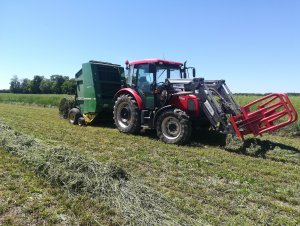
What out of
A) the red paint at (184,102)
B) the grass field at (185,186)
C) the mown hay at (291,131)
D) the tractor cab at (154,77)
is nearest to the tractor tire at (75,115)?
the tractor cab at (154,77)

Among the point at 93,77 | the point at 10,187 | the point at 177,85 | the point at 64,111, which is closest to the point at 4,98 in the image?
the point at 64,111

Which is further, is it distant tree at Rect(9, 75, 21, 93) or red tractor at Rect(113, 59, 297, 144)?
distant tree at Rect(9, 75, 21, 93)

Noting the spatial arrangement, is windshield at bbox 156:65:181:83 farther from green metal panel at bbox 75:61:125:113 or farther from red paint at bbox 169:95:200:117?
green metal panel at bbox 75:61:125:113

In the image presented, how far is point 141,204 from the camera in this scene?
4.10 meters

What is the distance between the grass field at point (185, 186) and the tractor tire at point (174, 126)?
1.16ft

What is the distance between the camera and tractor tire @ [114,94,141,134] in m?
10.1

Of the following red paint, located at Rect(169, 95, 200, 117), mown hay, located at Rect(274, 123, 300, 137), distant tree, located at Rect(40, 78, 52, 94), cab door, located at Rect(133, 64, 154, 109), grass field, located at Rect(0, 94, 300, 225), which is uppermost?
distant tree, located at Rect(40, 78, 52, 94)

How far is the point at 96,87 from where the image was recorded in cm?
1197

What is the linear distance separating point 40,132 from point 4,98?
114 feet

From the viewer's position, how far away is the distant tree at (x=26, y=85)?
2719 inches

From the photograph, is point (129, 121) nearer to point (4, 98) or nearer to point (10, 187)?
point (10, 187)

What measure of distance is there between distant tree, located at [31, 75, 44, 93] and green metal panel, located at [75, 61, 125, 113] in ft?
196

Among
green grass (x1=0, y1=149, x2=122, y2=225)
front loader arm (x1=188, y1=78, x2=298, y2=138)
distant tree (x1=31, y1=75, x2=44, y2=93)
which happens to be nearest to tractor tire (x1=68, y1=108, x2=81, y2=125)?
front loader arm (x1=188, y1=78, x2=298, y2=138)

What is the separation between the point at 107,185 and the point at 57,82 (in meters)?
61.5
